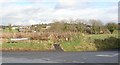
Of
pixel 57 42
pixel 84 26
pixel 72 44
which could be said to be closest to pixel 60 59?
pixel 72 44

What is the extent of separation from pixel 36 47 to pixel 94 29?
13.0 m

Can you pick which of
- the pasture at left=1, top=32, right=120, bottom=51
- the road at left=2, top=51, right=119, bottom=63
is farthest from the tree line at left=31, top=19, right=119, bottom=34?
the road at left=2, top=51, right=119, bottom=63

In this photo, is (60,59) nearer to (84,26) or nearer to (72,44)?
(72,44)

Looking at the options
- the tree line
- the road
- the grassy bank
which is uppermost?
the tree line

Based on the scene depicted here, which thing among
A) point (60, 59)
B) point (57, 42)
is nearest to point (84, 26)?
point (57, 42)

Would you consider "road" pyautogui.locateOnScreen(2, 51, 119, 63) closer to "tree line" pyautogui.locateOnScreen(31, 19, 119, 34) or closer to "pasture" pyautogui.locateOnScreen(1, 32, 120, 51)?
"pasture" pyautogui.locateOnScreen(1, 32, 120, 51)

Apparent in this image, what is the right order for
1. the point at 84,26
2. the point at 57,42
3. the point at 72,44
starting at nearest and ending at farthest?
the point at 72,44, the point at 57,42, the point at 84,26

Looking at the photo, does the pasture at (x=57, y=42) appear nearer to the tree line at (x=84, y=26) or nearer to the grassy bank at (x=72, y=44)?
the grassy bank at (x=72, y=44)

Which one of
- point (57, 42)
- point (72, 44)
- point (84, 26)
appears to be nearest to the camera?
point (72, 44)

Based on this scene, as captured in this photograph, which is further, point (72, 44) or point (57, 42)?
point (57, 42)

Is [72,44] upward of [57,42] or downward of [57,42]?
downward

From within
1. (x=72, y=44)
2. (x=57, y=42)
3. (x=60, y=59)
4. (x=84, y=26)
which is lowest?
(x=60, y=59)

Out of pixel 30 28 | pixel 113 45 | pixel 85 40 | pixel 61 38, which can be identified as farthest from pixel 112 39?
pixel 30 28

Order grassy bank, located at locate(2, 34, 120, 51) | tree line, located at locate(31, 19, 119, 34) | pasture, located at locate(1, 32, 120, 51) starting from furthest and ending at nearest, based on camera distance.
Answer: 1. tree line, located at locate(31, 19, 119, 34)
2. pasture, located at locate(1, 32, 120, 51)
3. grassy bank, located at locate(2, 34, 120, 51)
